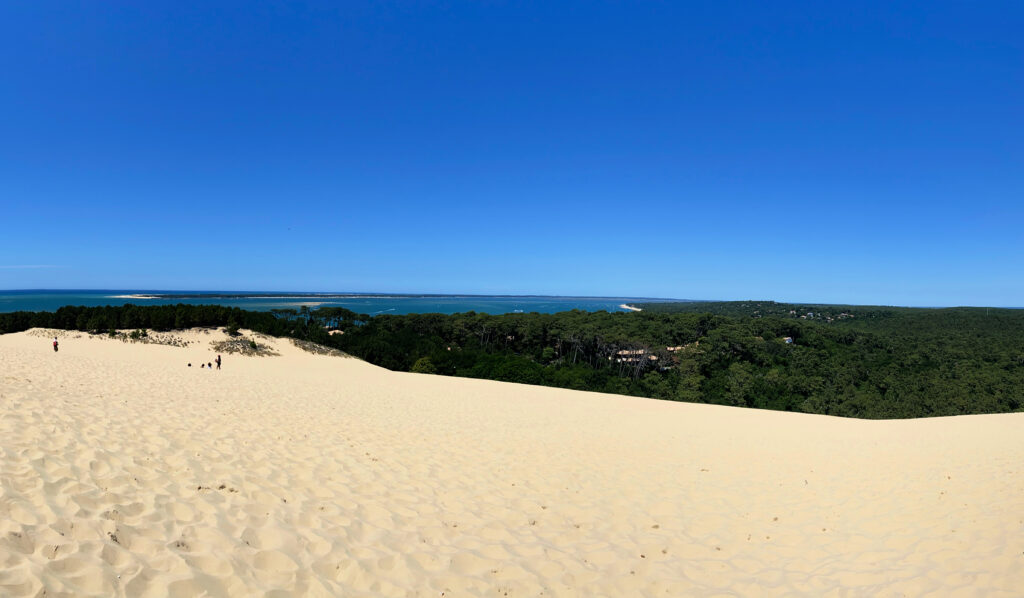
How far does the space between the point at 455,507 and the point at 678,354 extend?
149 feet

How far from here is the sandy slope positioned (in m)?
4.09

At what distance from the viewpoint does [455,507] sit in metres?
6.37

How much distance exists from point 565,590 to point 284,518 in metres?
3.38

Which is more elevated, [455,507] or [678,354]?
[455,507]

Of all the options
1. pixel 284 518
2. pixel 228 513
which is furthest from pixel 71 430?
pixel 284 518

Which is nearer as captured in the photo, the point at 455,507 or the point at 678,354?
the point at 455,507

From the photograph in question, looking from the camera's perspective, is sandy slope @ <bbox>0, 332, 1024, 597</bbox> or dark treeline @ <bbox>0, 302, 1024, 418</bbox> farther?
dark treeline @ <bbox>0, 302, 1024, 418</bbox>

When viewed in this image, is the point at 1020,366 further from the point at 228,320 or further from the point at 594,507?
the point at 228,320

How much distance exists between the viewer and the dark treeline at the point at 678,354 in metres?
35.6

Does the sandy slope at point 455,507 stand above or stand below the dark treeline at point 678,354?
above

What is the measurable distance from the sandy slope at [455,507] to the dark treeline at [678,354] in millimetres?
25069

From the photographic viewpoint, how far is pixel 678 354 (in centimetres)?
4744

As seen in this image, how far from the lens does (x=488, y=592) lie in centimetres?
440

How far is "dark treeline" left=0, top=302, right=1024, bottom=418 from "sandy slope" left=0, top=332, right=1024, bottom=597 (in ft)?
82.2
